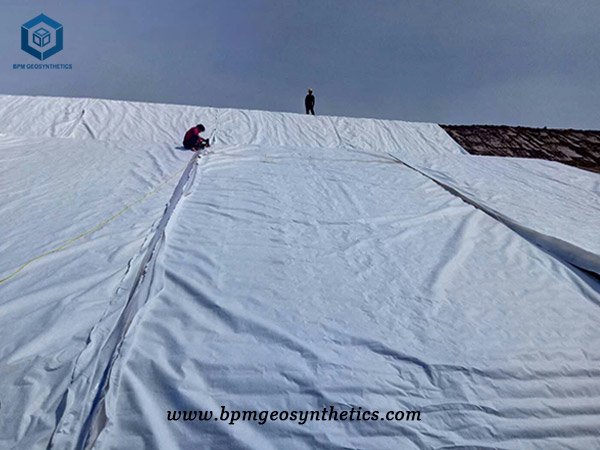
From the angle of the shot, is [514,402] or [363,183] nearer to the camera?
[514,402]

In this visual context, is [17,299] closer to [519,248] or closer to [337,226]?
[337,226]

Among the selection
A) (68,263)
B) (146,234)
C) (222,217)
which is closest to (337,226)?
(222,217)

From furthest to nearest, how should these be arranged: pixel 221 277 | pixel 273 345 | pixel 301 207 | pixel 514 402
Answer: pixel 301 207
pixel 221 277
pixel 273 345
pixel 514 402

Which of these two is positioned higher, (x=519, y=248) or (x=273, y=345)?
(x=519, y=248)

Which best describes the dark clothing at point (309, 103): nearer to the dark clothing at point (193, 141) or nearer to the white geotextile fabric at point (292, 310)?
the dark clothing at point (193, 141)

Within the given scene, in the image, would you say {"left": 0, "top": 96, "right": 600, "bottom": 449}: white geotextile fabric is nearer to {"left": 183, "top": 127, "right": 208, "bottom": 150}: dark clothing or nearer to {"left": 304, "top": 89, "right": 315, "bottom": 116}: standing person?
{"left": 183, "top": 127, "right": 208, "bottom": 150}: dark clothing

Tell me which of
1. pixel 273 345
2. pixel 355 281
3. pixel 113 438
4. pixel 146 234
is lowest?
pixel 113 438

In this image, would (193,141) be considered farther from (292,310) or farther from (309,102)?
(309,102)

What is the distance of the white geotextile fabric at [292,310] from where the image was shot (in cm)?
83

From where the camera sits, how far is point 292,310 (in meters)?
1.17

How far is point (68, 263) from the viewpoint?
1387 mm

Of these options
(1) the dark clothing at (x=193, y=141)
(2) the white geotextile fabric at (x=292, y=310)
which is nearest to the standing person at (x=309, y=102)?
(1) the dark clothing at (x=193, y=141)

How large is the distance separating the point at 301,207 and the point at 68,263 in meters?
1.24

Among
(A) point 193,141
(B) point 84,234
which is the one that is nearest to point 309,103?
(A) point 193,141
